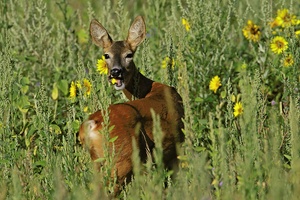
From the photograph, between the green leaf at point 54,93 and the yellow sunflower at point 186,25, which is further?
the yellow sunflower at point 186,25

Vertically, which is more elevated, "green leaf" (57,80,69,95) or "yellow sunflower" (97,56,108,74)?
"yellow sunflower" (97,56,108,74)

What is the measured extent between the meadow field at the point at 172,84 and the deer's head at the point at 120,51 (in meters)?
0.12

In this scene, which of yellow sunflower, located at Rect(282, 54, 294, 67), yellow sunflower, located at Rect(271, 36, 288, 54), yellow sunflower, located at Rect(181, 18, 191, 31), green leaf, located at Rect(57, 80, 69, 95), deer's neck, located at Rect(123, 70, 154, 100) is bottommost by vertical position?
green leaf, located at Rect(57, 80, 69, 95)

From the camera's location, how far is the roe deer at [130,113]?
4.86m

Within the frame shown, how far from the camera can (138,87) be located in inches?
237

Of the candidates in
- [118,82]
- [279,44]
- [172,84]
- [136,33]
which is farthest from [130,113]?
[279,44]

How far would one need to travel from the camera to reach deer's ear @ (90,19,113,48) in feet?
21.2

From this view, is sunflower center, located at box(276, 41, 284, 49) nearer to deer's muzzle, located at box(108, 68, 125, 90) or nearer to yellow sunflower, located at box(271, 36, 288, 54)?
yellow sunflower, located at box(271, 36, 288, 54)

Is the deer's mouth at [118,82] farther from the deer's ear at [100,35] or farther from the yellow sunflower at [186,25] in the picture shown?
the yellow sunflower at [186,25]

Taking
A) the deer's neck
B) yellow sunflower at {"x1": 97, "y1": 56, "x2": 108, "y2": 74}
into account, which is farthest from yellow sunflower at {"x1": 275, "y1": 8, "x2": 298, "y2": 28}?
yellow sunflower at {"x1": 97, "y1": 56, "x2": 108, "y2": 74}

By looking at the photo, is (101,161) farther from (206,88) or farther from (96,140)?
(206,88)

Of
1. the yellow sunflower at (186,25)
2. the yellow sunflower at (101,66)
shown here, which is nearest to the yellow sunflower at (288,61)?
the yellow sunflower at (186,25)

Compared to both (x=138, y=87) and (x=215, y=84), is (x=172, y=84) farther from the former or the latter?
(x=215, y=84)

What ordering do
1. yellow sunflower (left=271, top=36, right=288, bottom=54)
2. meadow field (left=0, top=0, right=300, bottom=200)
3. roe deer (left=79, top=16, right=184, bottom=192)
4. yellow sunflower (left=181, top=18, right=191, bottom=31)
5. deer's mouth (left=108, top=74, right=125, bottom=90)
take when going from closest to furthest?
1. meadow field (left=0, top=0, right=300, bottom=200)
2. roe deer (left=79, top=16, right=184, bottom=192)
3. deer's mouth (left=108, top=74, right=125, bottom=90)
4. yellow sunflower (left=271, top=36, right=288, bottom=54)
5. yellow sunflower (left=181, top=18, right=191, bottom=31)
